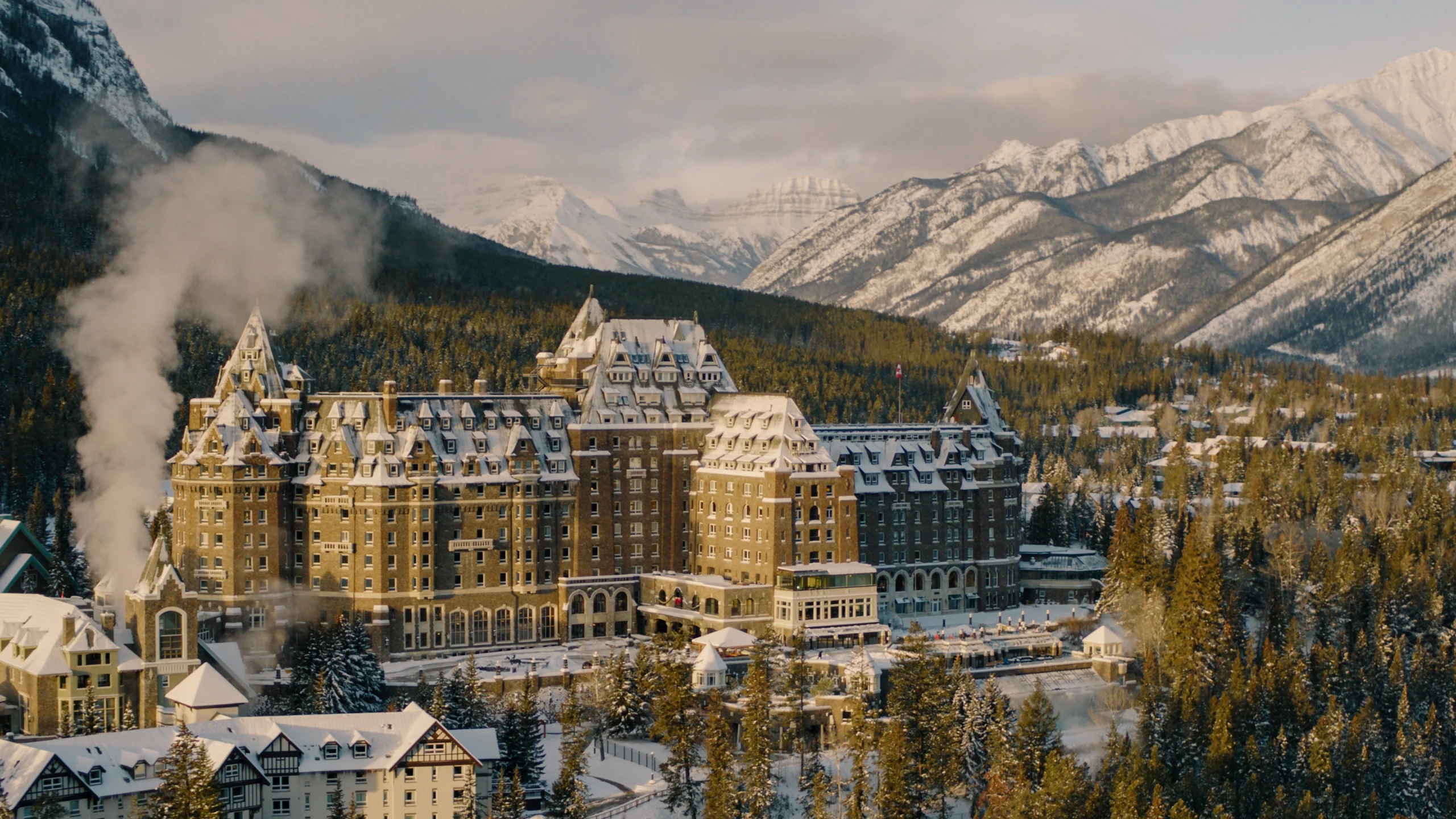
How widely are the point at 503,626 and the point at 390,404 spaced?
19707 millimetres

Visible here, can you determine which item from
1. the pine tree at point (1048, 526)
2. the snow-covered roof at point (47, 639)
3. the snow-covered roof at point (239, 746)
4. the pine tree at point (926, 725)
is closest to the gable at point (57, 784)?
the snow-covered roof at point (239, 746)

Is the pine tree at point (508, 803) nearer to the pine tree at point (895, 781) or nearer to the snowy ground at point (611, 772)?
the snowy ground at point (611, 772)

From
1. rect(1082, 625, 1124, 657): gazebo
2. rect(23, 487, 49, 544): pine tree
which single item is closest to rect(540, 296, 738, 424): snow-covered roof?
rect(1082, 625, 1124, 657): gazebo

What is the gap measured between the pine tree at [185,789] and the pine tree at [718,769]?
28653 millimetres

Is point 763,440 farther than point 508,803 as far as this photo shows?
Yes

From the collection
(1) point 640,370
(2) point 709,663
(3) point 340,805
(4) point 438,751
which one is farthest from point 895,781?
(1) point 640,370

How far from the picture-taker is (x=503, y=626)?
487 feet

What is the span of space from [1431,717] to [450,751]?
72.1 metres

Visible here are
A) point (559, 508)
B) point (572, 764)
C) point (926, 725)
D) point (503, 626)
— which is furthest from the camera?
point (559, 508)

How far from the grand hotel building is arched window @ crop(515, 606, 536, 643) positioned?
0.14 metres

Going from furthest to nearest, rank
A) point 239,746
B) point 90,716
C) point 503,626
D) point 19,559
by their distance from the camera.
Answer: point 503,626 < point 19,559 < point 90,716 < point 239,746

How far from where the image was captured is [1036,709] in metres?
118

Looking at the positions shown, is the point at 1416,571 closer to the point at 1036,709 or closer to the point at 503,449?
the point at 1036,709

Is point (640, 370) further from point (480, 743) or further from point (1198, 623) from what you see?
point (480, 743)
